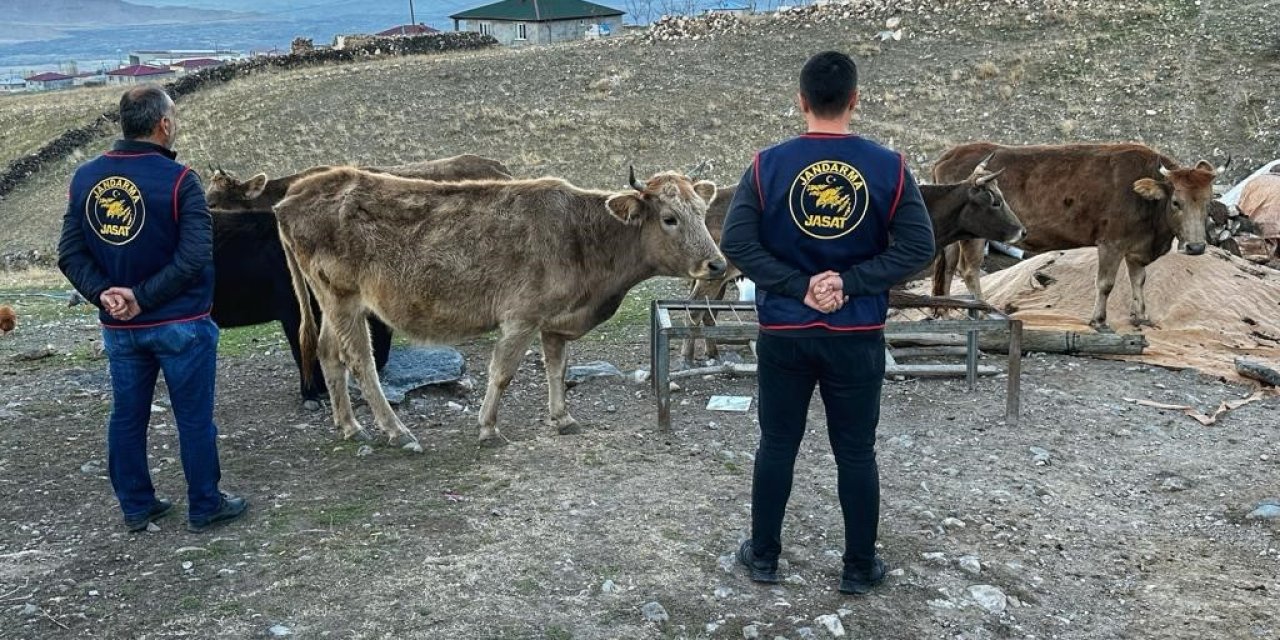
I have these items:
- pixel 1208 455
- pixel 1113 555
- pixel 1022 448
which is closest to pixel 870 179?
pixel 1113 555

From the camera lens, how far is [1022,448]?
323 inches

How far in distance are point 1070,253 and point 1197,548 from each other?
803cm

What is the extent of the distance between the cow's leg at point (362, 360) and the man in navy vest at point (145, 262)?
2.10 meters

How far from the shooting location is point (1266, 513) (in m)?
6.89

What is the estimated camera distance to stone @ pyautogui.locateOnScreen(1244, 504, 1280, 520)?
685 cm

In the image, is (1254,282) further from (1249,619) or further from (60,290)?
(60,290)

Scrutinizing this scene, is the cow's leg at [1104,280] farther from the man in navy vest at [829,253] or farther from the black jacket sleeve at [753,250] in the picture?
the black jacket sleeve at [753,250]

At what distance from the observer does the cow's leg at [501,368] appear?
8.15 m

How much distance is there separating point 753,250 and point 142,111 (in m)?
3.43

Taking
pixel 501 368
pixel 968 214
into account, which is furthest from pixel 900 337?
pixel 501 368

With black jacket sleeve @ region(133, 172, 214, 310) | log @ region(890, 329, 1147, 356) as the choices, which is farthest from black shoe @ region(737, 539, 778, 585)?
log @ region(890, 329, 1147, 356)

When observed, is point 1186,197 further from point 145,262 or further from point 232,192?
point 145,262

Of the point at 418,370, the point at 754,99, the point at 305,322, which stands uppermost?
the point at 754,99

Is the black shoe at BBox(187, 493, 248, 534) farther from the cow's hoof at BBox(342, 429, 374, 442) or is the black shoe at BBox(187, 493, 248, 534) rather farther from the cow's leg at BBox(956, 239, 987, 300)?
the cow's leg at BBox(956, 239, 987, 300)
